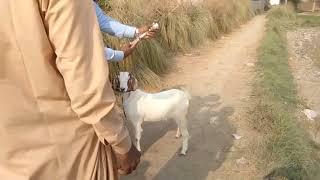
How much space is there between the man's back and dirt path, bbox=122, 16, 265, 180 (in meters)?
2.72

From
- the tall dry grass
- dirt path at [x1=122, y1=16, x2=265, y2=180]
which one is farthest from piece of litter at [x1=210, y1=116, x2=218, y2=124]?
the tall dry grass

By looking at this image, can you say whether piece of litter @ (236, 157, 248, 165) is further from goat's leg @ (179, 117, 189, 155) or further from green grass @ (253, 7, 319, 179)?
goat's leg @ (179, 117, 189, 155)

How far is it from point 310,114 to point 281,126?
3.57ft

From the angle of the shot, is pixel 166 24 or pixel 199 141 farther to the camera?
pixel 166 24

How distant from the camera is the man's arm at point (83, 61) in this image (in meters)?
1.43

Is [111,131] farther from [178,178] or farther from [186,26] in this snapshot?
[186,26]

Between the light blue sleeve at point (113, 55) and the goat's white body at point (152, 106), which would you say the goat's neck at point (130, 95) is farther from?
the light blue sleeve at point (113, 55)

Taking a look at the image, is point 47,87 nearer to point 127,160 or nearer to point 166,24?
point 127,160

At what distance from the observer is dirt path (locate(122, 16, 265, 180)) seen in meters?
4.34

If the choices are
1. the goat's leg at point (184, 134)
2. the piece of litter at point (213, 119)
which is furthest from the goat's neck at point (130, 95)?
the piece of litter at point (213, 119)

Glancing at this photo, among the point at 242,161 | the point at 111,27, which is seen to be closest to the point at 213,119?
the point at 242,161

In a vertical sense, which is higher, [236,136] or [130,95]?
[130,95]

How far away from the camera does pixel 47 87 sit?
1.51 meters

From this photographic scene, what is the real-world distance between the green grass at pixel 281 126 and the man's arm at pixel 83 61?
2.97 meters
